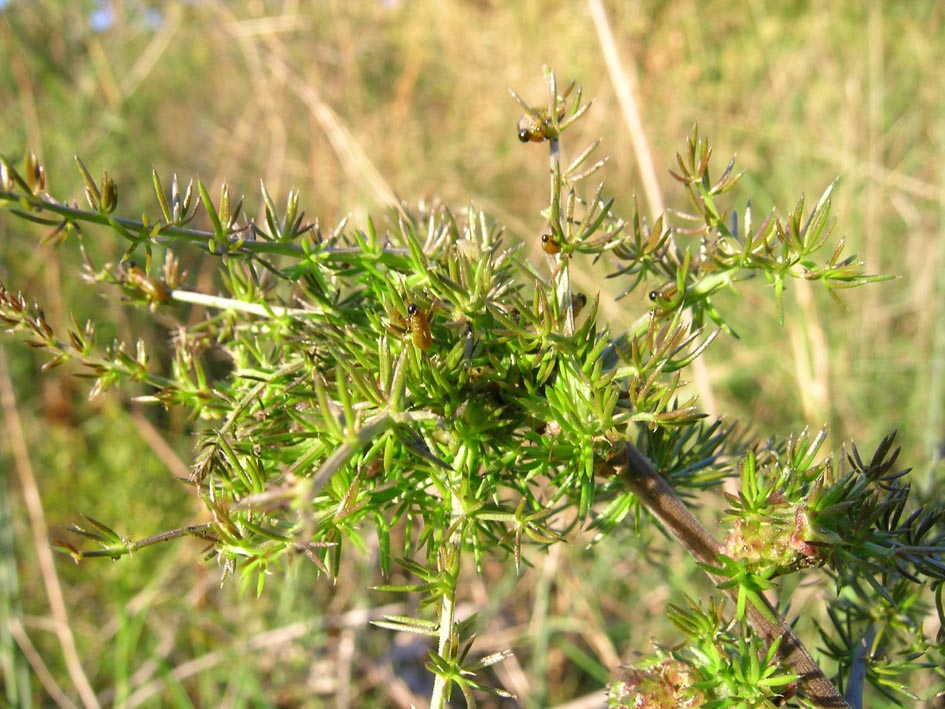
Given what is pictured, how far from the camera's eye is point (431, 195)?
3.52 metres

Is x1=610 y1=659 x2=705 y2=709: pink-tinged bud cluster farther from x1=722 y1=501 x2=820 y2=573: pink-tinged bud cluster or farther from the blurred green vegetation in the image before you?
the blurred green vegetation

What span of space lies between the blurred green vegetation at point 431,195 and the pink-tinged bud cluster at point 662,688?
951 mm

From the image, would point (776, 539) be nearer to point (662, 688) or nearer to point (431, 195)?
point (662, 688)

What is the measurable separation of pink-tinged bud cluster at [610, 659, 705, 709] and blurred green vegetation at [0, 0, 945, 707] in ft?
3.12

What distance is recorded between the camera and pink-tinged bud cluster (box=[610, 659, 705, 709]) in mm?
625

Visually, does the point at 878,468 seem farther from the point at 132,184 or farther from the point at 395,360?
the point at 132,184

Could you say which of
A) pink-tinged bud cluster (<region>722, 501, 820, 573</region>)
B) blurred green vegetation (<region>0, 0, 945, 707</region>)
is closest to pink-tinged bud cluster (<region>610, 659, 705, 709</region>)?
pink-tinged bud cluster (<region>722, 501, 820, 573</region>)

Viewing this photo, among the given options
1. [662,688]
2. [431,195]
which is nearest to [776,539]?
[662,688]

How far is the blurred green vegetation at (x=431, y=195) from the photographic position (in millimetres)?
2311

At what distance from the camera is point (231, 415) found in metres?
0.62

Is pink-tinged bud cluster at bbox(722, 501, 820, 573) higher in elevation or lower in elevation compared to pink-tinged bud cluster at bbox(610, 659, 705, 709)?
higher

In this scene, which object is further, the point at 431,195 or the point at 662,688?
the point at 431,195

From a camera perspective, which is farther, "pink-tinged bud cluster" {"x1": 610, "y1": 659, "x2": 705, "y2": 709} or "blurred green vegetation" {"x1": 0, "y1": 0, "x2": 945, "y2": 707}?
"blurred green vegetation" {"x1": 0, "y1": 0, "x2": 945, "y2": 707}

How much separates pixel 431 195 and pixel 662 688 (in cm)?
309
